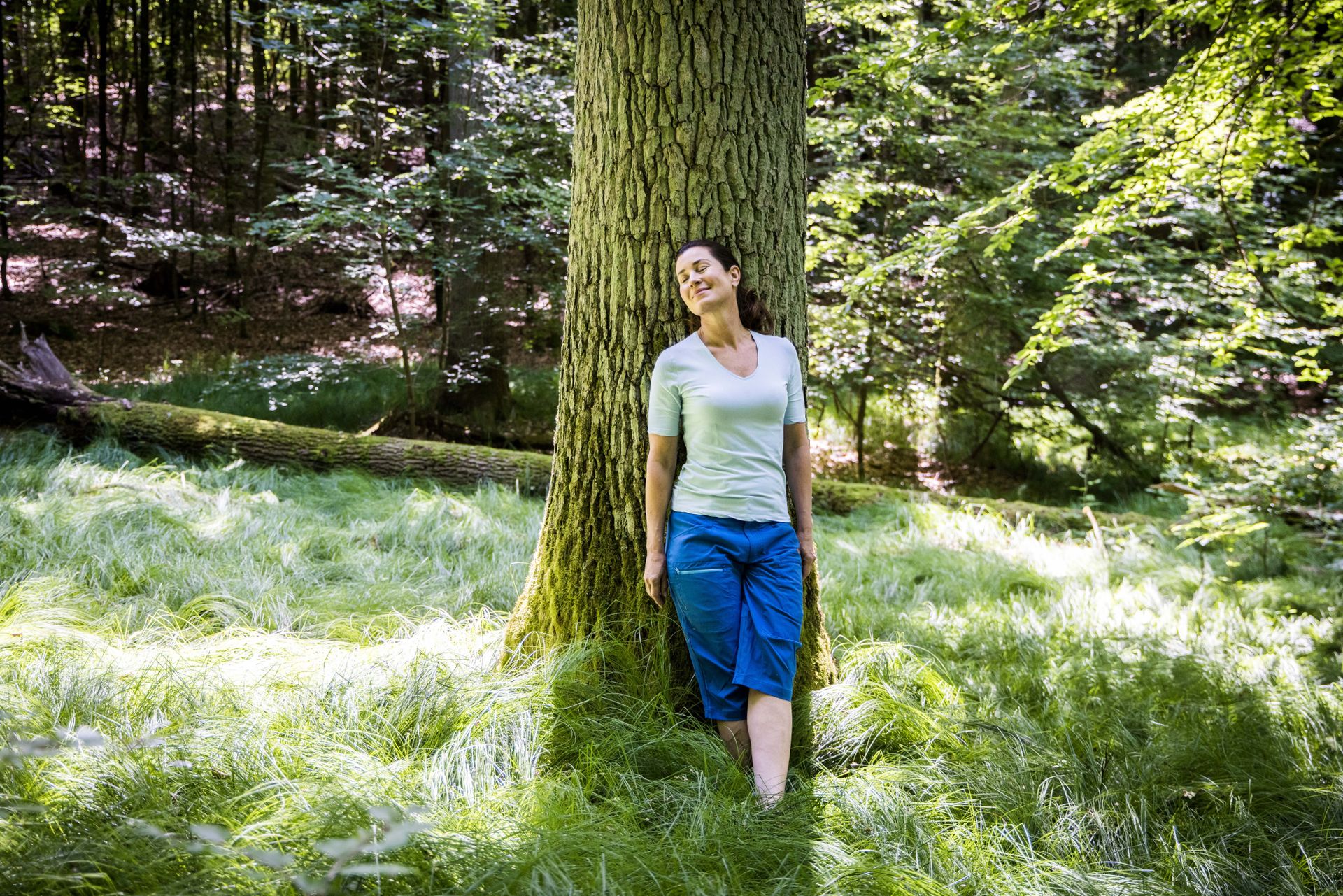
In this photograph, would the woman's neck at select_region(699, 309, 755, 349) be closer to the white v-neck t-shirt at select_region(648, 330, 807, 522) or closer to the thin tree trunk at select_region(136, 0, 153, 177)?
the white v-neck t-shirt at select_region(648, 330, 807, 522)

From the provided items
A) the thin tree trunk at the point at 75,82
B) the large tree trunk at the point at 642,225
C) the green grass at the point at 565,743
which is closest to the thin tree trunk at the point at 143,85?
the thin tree trunk at the point at 75,82

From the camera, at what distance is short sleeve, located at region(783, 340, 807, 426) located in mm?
2801

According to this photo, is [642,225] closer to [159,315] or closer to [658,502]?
[658,502]

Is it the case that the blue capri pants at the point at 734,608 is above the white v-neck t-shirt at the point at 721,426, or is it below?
below

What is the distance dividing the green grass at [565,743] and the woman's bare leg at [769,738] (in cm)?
8

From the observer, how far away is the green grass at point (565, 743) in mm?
1789

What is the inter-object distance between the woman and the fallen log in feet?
13.6

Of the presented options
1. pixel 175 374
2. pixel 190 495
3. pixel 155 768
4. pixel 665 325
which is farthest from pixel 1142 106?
pixel 175 374

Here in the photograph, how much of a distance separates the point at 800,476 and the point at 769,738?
93cm

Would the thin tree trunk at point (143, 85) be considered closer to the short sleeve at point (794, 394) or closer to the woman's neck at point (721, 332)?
the woman's neck at point (721, 332)

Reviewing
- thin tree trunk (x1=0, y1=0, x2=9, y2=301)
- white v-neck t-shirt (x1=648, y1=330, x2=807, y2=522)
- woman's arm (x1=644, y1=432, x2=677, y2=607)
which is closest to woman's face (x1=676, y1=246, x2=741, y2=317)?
white v-neck t-shirt (x1=648, y1=330, x2=807, y2=522)

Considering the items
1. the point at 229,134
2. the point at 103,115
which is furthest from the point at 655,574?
the point at 103,115

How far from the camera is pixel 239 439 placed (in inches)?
269

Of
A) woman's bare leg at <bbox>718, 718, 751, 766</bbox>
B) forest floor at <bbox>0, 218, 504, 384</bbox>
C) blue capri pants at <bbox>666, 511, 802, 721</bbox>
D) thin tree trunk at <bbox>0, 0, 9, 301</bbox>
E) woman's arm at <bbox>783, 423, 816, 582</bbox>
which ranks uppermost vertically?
thin tree trunk at <bbox>0, 0, 9, 301</bbox>
